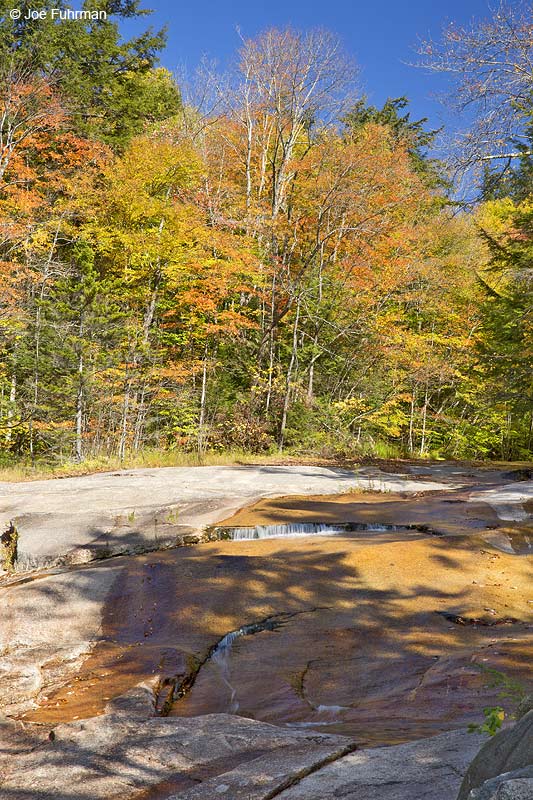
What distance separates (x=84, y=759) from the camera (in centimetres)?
354

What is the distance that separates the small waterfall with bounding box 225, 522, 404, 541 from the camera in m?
8.77

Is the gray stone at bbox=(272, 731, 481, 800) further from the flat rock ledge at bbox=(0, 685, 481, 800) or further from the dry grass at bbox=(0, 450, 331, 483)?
the dry grass at bbox=(0, 450, 331, 483)

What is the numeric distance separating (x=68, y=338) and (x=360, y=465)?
8.50 metres

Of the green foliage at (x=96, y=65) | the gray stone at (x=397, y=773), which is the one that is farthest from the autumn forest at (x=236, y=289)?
the gray stone at (x=397, y=773)

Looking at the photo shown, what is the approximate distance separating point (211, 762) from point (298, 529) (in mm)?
5606

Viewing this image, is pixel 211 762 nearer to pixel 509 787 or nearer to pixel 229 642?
pixel 509 787

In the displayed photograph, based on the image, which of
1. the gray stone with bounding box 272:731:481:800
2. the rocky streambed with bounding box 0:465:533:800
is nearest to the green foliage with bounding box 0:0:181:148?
the rocky streambed with bounding box 0:465:533:800

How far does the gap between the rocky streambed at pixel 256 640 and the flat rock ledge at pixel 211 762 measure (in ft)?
0.05

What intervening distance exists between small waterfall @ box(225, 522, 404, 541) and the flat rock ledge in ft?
15.0

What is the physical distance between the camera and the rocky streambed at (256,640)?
333 centimetres

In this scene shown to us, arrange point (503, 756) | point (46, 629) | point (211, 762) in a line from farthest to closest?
point (46, 629) < point (211, 762) < point (503, 756)

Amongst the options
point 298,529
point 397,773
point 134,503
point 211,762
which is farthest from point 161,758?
point 134,503

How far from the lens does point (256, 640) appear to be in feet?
19.4

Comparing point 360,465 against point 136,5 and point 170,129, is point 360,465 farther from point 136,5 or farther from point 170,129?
point 136,5
